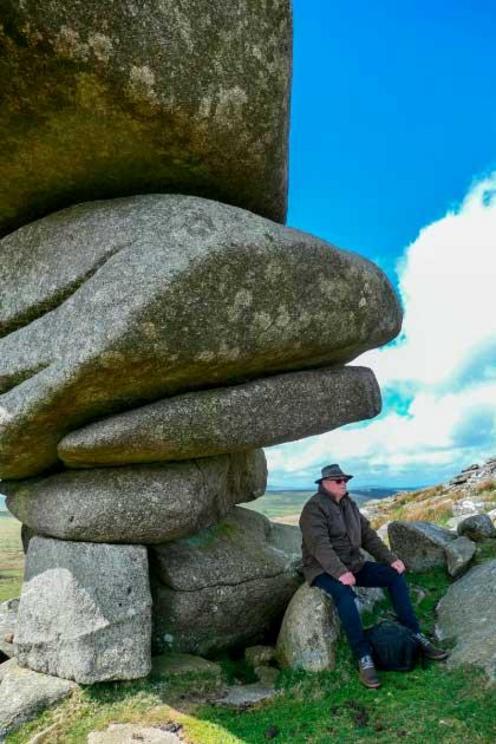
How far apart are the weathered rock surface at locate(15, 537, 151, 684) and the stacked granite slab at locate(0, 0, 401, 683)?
0.03 metres

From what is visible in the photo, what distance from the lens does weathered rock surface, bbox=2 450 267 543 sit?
381 inches

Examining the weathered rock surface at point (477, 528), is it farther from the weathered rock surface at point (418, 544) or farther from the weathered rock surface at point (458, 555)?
the weathered rock surface at point (458, 555)

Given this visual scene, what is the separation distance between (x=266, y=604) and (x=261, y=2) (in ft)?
35.0

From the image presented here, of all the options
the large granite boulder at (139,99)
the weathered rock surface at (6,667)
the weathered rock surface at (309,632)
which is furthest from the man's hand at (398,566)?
the large granite boulder at (139,99)

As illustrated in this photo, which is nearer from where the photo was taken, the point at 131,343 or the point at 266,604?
the point at 131,343

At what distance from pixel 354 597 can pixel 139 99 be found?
8876 mm

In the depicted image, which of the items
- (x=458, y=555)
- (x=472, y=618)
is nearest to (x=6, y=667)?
(x=472, y=618)

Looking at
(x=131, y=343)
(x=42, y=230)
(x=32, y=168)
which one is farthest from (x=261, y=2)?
(x=131, y=343)

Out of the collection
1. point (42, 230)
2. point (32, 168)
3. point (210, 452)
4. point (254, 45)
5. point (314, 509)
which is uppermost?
point (254, 45)

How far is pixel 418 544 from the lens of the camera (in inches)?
530

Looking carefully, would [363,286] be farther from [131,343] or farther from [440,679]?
[440,679]

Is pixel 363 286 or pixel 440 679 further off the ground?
pixel 363 286

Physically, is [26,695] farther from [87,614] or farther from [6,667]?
[87,614]

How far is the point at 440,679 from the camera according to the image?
8.89 m
